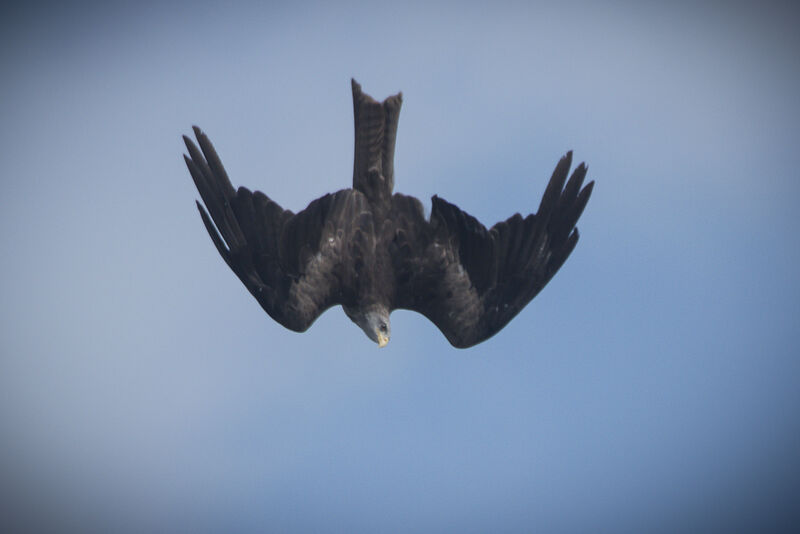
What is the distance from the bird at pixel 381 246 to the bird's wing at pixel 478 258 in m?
0.01

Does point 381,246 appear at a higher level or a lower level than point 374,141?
lower

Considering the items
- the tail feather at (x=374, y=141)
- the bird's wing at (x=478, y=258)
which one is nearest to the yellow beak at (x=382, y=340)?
the bird's wing at (x=478, y=258)

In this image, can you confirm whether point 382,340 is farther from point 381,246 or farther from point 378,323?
point 381,246

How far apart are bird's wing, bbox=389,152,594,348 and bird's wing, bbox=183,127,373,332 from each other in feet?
2.05

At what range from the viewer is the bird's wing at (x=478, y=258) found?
35.9ft

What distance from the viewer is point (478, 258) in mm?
11164

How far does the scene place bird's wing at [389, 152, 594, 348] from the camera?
1093 cm

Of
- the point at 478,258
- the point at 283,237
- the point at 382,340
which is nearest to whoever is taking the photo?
the point at 283,237

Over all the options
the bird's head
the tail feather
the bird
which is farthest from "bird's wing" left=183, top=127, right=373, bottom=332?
the bird's head

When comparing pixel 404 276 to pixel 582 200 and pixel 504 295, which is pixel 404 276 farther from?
pixel 582 200

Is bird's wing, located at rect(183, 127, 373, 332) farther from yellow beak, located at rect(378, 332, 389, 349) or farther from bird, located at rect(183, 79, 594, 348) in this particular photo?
yellow beak, located at rect(378, 332, 389, 349)

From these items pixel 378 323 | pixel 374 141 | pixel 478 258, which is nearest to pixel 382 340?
pixel 378 323

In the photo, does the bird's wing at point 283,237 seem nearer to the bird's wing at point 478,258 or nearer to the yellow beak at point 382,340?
the bird's wing at point 478,258

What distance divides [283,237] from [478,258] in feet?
8.66
